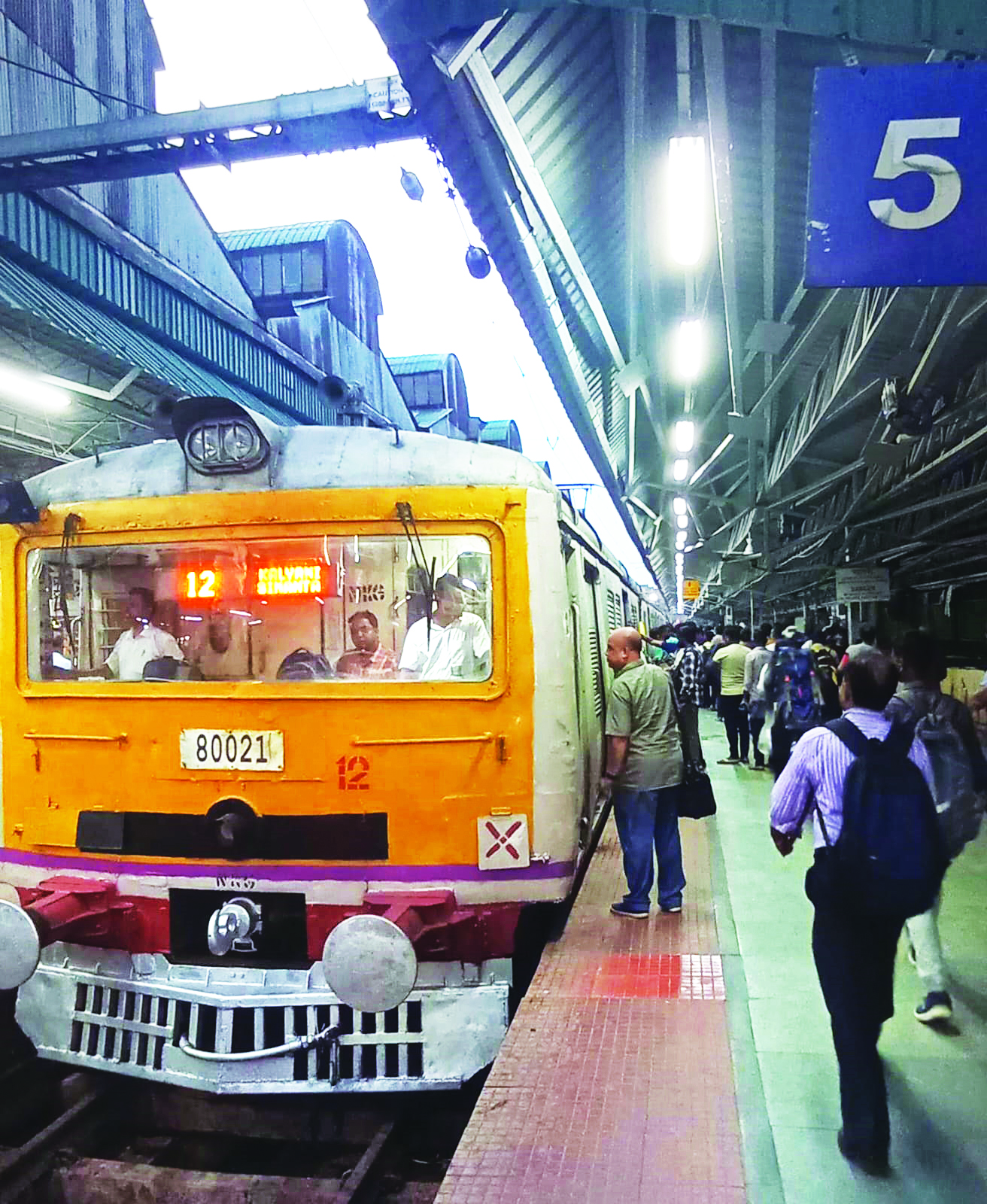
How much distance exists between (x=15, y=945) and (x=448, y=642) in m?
1.96

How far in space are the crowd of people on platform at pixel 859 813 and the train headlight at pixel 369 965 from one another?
1346 millimetres

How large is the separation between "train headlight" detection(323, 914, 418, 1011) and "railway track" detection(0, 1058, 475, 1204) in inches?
26.1

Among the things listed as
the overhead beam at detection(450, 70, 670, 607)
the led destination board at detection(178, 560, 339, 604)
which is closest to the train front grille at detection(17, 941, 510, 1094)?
the led destination board at detection(178, 560, 339, 604)

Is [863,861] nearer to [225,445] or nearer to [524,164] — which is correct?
[225,445]

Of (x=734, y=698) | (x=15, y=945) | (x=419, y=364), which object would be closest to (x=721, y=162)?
(x=15, y=945)

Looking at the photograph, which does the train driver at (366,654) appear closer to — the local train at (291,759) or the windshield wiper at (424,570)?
the local train at (291,759)

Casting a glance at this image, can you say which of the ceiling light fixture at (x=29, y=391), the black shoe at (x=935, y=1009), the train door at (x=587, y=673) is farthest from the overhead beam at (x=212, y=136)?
the black shoe at (x=935, y=1009)

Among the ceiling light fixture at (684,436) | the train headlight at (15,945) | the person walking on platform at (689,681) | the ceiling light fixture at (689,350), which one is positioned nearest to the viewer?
the train headlight at (15,945)

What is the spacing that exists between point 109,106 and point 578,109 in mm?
9532

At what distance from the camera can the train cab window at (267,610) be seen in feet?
13.5

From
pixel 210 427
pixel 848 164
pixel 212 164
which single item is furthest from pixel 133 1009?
pixel 212 164

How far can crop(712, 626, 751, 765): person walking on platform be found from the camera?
11656 mm

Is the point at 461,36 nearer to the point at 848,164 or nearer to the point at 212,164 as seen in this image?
the point at 848,164

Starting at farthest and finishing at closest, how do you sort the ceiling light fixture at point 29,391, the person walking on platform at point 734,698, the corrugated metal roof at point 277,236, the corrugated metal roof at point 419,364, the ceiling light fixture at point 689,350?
the corrugated metal roof at point 419,364, the corrugated metal roof at point 277,236, the person walking on platform at point 734,698, the ceiling light fixture at point 689,350, the ceiling light fixture at point 29,391
